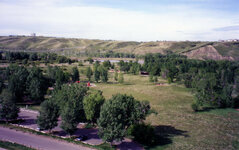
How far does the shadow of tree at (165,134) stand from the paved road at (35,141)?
11.7 metres

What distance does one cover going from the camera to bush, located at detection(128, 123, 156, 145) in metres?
28.9

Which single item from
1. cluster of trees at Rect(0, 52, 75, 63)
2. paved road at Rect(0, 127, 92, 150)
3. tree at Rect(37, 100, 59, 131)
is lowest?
paved road at Rect(0, 127, 92, 150)

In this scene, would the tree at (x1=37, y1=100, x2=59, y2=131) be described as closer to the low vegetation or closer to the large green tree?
the low vegetation

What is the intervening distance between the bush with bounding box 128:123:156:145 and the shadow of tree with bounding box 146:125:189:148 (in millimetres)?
964

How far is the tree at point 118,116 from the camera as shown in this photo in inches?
1014

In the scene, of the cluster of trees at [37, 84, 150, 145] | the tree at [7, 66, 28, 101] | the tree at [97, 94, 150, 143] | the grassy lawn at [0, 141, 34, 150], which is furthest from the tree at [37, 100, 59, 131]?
the tree at [7, 66, 28, 101]

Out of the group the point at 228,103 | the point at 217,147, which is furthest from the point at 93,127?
the point at 228,103

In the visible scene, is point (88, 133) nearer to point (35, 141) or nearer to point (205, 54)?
point (35, 141)

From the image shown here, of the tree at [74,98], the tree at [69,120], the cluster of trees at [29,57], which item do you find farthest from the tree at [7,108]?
the cluster of trees at [29,57]

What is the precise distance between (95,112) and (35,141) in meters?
9.81

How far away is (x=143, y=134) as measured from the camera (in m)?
29.0

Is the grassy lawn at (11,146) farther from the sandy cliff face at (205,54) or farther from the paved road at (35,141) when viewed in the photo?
the sandy cliff face at (205,54)

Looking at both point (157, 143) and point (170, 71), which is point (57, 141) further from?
point (170, 71)

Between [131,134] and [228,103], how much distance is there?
3505 centimetres
